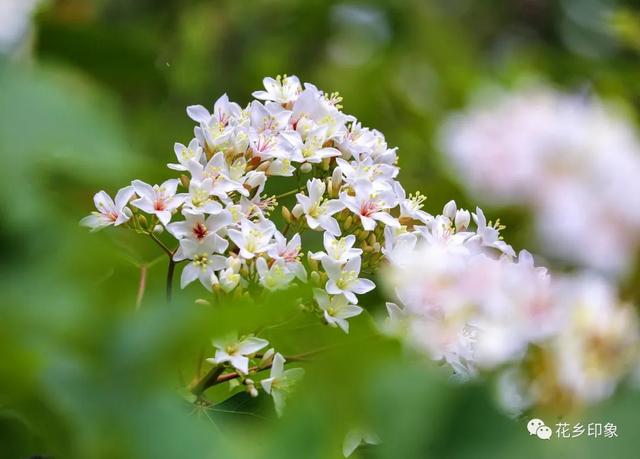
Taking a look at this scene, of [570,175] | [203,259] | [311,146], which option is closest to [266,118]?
[311,146]

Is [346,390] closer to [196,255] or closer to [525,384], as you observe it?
[525,384]

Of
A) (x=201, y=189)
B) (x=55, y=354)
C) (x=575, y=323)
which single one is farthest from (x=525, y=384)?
(x=201, y=189)

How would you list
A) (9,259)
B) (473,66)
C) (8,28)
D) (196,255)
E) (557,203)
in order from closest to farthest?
1. (9,259)
2. (557,203)
3. (196,255)
4. (8,28)
5. (473,66)

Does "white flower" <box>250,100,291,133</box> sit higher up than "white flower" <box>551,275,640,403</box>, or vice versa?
"white flower" <box>551,275,640,403</box>

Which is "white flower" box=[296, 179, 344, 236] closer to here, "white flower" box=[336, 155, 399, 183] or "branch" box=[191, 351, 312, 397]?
"white flower" box=[336, 155, 399, 183]

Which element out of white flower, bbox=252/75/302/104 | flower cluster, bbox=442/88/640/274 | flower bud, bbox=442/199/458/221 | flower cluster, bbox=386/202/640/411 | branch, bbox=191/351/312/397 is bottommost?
branch, bbox=191/351/312/397

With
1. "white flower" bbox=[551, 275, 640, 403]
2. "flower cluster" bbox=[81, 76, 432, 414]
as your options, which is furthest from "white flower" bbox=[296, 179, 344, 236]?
"white flower" bbox=[551, 275, 640, 403]

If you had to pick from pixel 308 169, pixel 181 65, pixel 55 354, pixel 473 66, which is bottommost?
pixel 181 65
